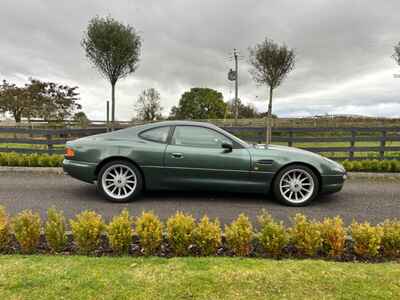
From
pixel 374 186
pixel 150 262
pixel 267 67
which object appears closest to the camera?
pixel 150 262

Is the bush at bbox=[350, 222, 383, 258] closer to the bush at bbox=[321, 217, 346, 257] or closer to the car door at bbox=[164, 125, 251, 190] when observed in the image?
the bush at bbox=[321, 217, 346, 257]

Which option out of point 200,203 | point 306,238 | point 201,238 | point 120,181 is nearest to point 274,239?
point 306,238

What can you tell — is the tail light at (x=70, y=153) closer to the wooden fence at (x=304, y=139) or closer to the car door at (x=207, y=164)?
the car door at (x=207, y=164)

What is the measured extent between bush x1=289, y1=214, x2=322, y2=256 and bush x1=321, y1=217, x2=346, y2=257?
0.06 m

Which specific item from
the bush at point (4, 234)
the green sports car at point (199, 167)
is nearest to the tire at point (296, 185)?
the green sports car at point (199, 167)

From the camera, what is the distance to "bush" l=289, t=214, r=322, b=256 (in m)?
2.34

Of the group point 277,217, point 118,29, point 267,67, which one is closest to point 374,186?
point 277,217

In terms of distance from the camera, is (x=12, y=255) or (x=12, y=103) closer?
(x=12, y=255)

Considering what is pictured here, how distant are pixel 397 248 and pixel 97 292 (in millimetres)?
2615

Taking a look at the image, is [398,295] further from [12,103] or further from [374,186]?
[12,103]

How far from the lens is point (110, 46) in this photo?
1024cm

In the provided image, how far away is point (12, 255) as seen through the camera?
89.4 inches

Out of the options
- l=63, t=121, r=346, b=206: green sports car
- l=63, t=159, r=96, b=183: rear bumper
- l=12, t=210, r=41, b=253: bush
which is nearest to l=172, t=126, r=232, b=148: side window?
l=63, t=121, r=346, b=206: green sports car

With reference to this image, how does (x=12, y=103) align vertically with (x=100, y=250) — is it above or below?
above
